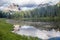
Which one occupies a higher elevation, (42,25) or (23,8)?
(23,8)

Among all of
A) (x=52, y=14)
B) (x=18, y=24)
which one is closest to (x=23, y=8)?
(x=18, y=24)

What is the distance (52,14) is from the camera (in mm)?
2674

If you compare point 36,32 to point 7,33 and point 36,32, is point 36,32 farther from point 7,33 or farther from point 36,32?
point 7,33

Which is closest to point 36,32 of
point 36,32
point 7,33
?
point 36,32

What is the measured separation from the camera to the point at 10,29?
103 inches

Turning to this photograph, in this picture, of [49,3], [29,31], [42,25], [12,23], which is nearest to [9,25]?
[12,23]

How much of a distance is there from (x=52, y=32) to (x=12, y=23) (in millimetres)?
540

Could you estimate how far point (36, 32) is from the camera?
8.70 ft

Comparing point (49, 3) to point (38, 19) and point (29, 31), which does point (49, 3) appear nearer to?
point (38, 19)

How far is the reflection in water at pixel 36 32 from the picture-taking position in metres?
2.64

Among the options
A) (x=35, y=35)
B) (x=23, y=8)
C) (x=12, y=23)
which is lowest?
(x=35, y=35)

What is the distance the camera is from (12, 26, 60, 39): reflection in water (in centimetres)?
264

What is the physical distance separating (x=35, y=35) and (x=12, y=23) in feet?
1.12

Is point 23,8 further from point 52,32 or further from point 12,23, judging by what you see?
point 52,32
